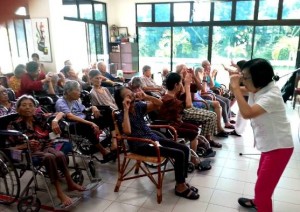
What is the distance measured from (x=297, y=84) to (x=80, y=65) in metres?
5.24

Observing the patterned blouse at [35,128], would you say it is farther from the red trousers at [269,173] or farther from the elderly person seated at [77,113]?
the red trousers at [269,173]

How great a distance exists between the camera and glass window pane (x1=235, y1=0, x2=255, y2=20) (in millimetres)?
6553

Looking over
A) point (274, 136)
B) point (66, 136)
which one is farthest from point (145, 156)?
point (274, 136)

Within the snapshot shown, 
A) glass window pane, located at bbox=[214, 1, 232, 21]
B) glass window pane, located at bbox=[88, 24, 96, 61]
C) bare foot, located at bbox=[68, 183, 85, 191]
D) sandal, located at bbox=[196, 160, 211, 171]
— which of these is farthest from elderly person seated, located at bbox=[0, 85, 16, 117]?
glass window pane, located at bbox=[214, 1, 232, 21]

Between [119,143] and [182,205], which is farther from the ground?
[119,143]

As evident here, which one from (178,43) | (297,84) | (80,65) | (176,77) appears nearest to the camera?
(176,77)

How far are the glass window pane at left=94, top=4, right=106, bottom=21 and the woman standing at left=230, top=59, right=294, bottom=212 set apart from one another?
633 cm

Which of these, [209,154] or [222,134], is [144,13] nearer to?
[222,134]

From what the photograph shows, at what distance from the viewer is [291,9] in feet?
20.5

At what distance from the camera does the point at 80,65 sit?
6.78 m

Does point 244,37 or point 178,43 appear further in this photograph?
point 178,43

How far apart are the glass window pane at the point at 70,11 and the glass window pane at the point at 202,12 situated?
315 cm

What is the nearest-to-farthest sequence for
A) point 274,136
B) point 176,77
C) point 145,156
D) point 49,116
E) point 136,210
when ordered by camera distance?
point 274,136, point 136,210, point 145,156, point 49,116, point 176,77

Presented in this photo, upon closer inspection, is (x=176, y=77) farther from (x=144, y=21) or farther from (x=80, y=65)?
(x=144, y=21)
